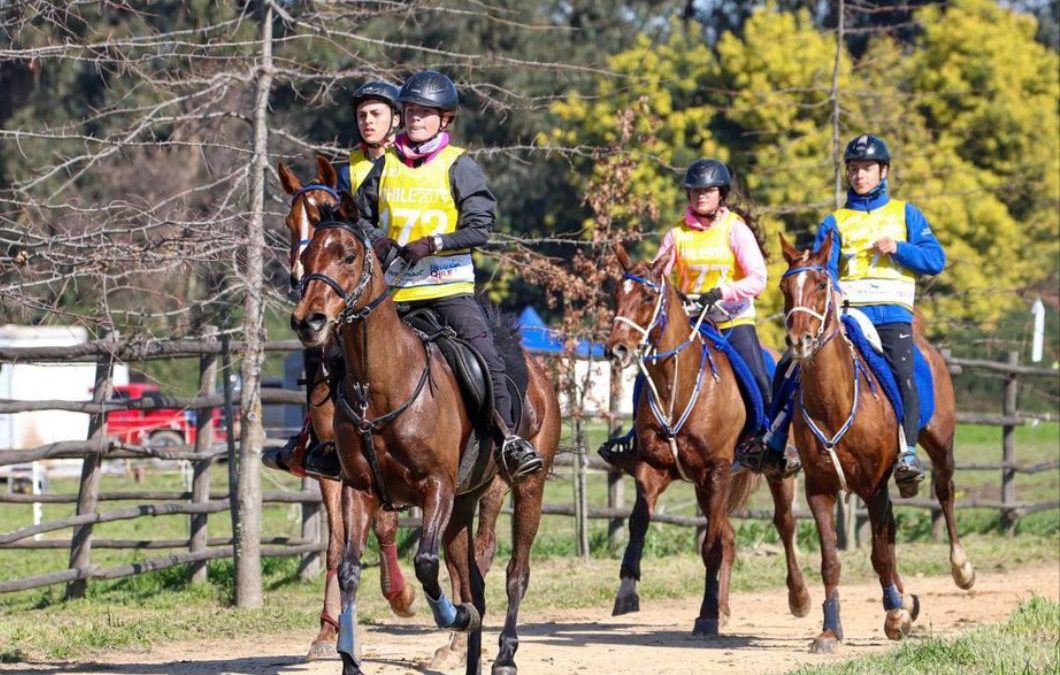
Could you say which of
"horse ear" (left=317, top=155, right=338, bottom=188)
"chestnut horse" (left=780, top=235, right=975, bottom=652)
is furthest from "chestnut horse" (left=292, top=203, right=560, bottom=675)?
"chestnut horse" (left=780, top=235, right=975, bottom=652)

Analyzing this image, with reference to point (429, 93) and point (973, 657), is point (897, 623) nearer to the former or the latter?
point (973, 657)

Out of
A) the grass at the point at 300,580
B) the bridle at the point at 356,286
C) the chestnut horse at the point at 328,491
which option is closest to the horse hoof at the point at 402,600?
the chestnut horse at the point at 328,491

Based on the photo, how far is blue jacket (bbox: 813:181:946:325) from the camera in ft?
35.5

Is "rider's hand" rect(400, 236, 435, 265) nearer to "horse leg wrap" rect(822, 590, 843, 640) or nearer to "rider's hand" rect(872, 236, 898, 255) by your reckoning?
"rider's hand" rect(872, 236, 898, 255)

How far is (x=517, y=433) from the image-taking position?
29.7 feet

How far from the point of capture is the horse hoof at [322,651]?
978 centimetres

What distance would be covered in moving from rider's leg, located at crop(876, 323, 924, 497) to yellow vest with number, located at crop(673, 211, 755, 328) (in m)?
1.27

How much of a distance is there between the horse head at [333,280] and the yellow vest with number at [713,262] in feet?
14.9

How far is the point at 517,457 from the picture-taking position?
8.69 meters

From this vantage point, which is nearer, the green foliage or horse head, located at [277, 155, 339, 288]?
horse head, located at [277, 155, 339, 288]

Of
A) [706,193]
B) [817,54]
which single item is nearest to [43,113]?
[817,54]

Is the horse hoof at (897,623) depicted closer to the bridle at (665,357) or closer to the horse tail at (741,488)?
the bridle at (665,357)

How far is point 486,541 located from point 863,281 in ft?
11.8

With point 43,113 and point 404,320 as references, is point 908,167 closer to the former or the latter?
point 404,320
